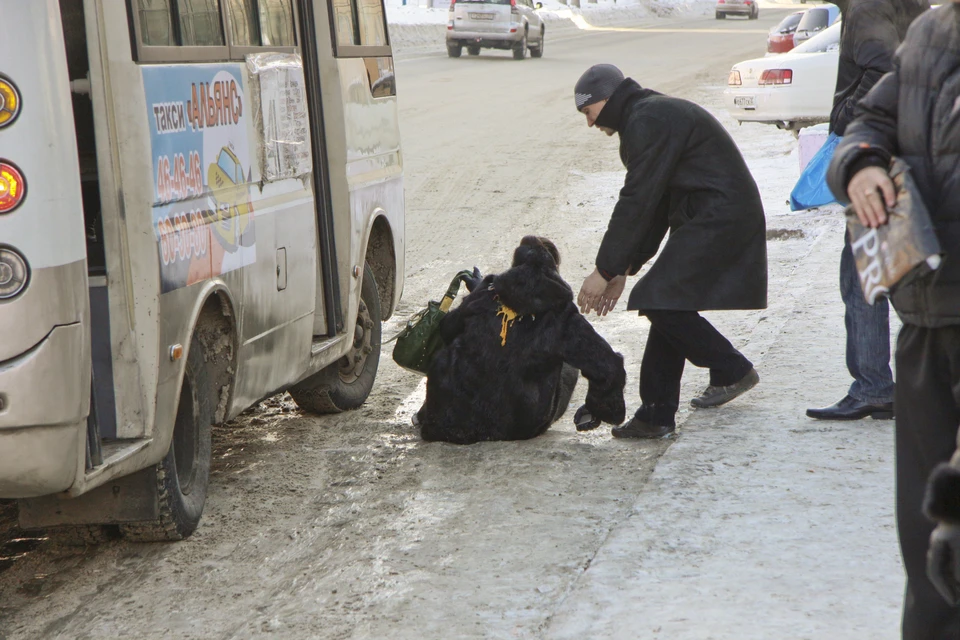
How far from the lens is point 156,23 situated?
13.5 feet

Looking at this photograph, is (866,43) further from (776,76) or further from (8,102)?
(776,76)

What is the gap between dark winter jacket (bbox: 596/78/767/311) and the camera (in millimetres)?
5445

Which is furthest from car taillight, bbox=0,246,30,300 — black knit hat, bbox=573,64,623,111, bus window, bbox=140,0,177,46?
black knit hat, bbox=573,64,623,111

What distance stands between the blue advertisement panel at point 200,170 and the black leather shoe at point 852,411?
2.58m

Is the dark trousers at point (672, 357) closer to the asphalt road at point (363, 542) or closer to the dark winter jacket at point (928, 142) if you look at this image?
the asphalt road at point (363, 542)

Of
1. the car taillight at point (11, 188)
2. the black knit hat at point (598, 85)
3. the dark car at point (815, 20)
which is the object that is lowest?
the car taillight at point (11, 188)

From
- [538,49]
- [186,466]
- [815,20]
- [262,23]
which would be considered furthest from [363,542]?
[538,49]

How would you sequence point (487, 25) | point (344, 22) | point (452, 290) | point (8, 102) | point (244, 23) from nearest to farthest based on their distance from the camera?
point (8, 102)
point (244, 23)
point (452, 290)
point (344, 22)
point (487, 25)

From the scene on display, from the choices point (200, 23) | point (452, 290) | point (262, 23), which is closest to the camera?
point (200, 23)

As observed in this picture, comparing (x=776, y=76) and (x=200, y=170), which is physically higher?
(x=776, y=76)

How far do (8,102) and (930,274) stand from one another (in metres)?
2.33

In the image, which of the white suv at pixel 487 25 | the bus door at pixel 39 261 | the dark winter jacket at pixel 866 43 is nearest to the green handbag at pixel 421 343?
the dark winter jacket at pixel 866 43

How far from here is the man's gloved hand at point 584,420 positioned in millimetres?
5789

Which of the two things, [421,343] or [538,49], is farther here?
[538,49]
